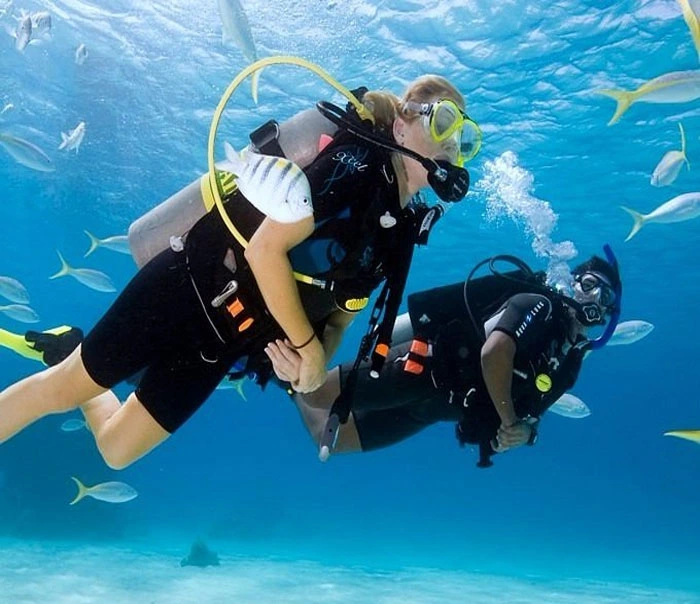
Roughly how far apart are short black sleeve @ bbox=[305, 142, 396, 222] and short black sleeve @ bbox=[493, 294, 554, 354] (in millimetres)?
2294

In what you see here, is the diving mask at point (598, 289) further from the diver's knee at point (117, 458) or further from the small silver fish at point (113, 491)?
the small silver fish at point (113, 491)

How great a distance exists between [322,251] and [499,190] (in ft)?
69.7

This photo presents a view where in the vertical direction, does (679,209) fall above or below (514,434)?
above

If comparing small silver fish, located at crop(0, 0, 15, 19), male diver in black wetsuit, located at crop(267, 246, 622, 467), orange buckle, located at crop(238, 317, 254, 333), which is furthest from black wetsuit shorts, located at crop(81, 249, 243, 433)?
small silver fish, located at crop(0, 0, 15, 19)

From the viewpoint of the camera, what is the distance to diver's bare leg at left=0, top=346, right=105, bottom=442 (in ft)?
13.3

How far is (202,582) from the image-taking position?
1443cm

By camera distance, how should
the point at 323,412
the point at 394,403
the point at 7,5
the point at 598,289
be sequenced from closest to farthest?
the point at 598,289
the point at 394,403
the point at 323,412
the point at 7,5

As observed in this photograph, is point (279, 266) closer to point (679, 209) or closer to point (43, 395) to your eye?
point (43, 395)

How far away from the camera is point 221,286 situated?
3.77 m

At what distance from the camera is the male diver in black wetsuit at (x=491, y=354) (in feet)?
17.5

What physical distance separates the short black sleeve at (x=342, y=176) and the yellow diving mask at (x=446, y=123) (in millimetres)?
375

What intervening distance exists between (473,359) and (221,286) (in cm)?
279

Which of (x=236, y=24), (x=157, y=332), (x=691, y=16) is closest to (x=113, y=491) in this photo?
(x=157, y=332)

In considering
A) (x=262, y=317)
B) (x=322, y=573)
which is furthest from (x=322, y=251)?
(x=322, y=573)
